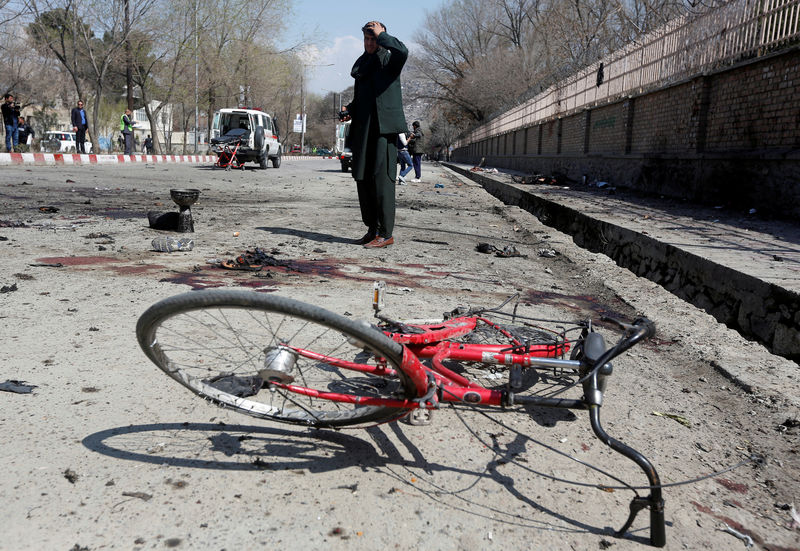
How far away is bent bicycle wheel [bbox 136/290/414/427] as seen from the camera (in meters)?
1.64

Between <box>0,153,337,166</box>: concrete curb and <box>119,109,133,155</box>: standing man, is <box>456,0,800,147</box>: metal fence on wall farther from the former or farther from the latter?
<box>119,109,133,155</box>: standing man

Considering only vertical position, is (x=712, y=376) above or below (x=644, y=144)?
below

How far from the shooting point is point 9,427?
2.01m

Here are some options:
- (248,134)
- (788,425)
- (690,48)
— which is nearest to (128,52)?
(248,134)

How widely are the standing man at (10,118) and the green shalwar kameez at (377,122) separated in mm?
18899

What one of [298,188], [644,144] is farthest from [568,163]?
[298,188]

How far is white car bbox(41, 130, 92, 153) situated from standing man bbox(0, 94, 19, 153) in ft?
51.3

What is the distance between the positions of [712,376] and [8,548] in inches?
A: 109

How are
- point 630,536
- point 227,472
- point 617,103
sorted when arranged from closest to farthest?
point 630,536, point 227,472, point 617,103

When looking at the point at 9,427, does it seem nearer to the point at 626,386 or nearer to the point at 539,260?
the point at 626,386

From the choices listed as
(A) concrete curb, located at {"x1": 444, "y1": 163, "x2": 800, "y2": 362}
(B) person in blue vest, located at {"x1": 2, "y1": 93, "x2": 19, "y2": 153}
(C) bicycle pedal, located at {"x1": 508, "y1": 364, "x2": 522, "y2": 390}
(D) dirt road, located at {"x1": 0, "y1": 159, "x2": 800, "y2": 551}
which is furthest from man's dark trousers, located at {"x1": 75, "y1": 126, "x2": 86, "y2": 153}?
(C) bicycle pedal, located at {"x1": 508, "y1": 364, "x2": 522, "y2": 390}

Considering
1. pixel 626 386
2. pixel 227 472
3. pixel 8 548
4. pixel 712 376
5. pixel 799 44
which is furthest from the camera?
pixel 799 44

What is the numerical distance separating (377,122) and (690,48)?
898cm

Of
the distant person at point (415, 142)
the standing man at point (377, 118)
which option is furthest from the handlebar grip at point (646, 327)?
the distant person at point (415, 142)
